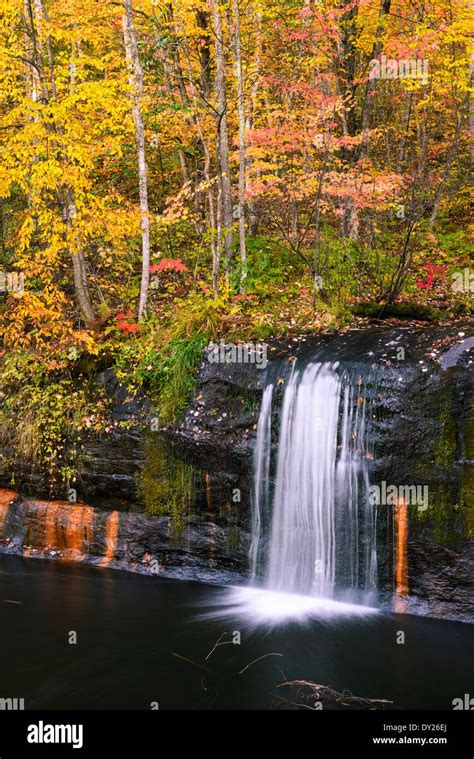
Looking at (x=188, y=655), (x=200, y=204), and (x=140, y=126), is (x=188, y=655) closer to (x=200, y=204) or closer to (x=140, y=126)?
(x=140, y=126)

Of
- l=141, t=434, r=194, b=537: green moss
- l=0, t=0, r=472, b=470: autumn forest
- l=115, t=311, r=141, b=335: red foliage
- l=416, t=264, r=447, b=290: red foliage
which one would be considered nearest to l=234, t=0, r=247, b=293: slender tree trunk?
l=0, t=0, r=472, b=470: autumn forest

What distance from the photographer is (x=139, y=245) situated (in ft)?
46.4

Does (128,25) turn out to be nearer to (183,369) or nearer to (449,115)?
(183,369)

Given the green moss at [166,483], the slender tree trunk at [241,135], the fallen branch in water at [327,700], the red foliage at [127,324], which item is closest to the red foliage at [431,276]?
the slender tree trunk at [241,135]

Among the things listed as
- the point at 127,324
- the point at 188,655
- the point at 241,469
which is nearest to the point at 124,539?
the point at 241,469

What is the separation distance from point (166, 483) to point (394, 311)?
5.11 meters

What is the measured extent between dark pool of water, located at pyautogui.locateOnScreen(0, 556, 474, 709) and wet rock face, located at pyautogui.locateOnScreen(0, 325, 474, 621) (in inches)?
29.5

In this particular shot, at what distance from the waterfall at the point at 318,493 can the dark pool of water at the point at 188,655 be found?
0.76 metres

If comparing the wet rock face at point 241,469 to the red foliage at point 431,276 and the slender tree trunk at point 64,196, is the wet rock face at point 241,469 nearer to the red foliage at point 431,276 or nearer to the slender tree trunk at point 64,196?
the slender tree trunk at point 64,196

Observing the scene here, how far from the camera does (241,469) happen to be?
8.43 metres

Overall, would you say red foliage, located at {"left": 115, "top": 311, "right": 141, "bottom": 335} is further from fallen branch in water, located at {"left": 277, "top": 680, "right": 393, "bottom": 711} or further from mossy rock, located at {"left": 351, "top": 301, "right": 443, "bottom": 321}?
fallen branch in water, located at {"left": 277, "top": 680, "right": 393, "bottom": 711}

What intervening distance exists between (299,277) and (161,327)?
3.36 m

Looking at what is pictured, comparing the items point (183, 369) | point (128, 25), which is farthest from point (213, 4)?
point (183, 369)

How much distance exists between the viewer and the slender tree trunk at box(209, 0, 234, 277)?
406 inches
